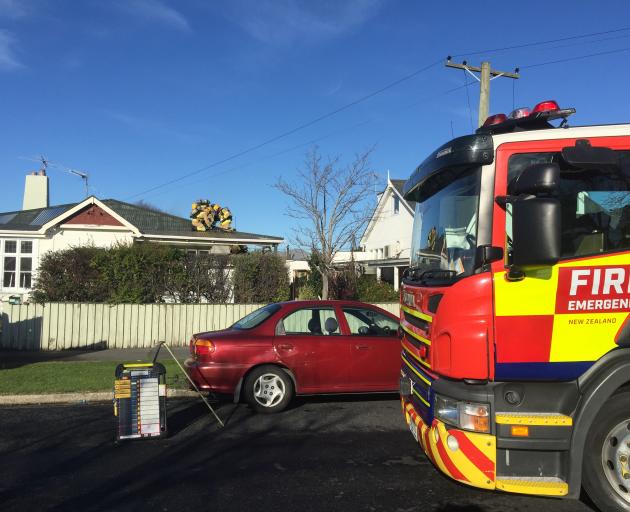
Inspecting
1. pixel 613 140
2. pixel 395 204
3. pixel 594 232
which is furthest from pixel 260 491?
pixel 395 204

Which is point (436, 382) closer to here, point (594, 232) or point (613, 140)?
point (594, 232)

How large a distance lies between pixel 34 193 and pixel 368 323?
28595mm

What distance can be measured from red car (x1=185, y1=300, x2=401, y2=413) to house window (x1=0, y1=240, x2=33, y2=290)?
1647cm

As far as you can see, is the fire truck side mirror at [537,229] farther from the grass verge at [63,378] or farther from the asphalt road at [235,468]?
the grass verge at [63,378]

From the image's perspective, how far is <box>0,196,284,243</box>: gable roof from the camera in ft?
72.3

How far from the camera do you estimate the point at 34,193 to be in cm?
3095

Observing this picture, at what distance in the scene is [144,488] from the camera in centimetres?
469

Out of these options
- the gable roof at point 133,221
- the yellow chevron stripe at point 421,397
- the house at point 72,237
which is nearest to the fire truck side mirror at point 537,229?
the yellow chevron stripe at point 421,397

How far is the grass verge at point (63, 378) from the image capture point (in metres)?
8.56

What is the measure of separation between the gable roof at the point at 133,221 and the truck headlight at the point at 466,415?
2057 cm

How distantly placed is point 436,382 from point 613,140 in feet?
7.26

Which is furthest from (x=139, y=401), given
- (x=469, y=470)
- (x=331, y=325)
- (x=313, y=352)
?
(x=469, y=470)

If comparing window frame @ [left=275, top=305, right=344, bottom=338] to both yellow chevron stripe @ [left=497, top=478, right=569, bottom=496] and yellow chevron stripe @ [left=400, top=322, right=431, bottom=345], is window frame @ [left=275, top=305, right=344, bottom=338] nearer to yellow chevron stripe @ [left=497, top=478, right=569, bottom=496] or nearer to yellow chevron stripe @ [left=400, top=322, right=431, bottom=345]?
yellow chevron stripe @ [left=400, top=322, right=431, bottom=345]

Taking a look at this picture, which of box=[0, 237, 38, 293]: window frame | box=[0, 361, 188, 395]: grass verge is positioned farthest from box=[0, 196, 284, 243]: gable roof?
box=[0, 361, 188, 395]: grass verge
